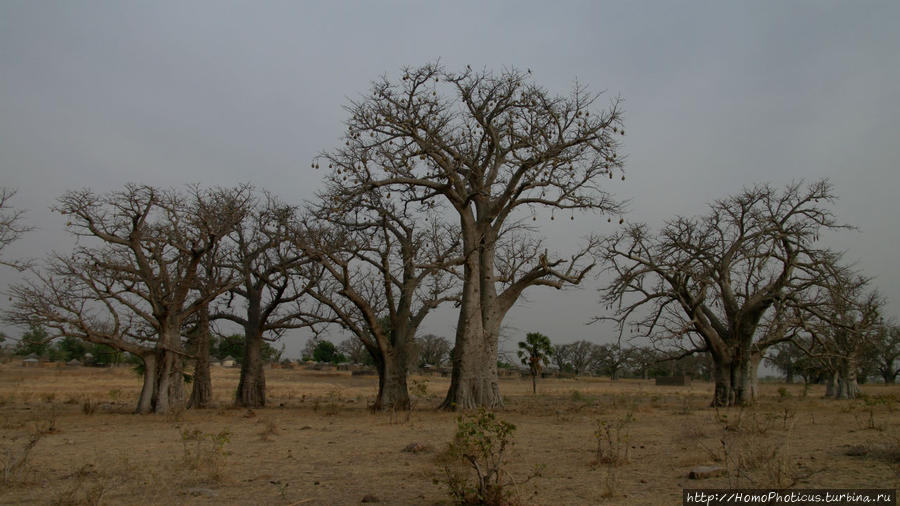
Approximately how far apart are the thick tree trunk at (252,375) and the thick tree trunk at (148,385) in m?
3.23

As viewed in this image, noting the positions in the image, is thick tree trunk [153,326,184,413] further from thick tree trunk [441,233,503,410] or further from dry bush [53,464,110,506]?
dry bush [53,464,110,506]

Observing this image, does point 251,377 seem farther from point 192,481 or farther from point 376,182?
point 192,481

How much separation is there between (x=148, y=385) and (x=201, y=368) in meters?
2.75

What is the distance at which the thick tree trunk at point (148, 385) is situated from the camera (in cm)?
1312

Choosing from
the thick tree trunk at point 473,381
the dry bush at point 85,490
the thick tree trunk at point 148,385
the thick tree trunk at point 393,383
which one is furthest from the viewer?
the thick tree trunk at point 393,383

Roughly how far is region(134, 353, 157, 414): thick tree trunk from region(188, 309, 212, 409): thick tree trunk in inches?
85.3

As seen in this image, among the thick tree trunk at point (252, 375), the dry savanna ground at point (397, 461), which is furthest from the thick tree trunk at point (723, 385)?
the thick tree trunk at point (252, 375)

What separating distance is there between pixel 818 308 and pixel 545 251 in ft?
24.2

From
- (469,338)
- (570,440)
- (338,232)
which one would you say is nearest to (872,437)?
(570,440)

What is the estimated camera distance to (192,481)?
552cm

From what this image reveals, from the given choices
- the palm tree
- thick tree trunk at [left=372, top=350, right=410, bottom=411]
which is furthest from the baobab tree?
thick tree trunk at [left=372, top=350, right=410, bottom=411]

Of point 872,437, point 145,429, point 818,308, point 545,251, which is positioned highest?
point 545,251

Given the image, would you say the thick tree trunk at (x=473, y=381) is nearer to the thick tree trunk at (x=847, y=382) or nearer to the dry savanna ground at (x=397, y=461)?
the dry savanna ground at (x=397, y=461)

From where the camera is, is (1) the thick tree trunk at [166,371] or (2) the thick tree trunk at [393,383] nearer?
(1) the thick tree trunk at [166,371]
